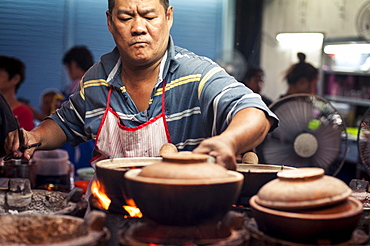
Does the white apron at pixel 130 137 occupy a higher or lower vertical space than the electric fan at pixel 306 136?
higher

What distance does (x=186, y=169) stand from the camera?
4.99ft

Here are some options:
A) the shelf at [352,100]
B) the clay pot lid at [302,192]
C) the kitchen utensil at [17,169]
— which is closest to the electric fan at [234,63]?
the shelf at [352,100]

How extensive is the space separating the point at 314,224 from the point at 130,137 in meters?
1.33

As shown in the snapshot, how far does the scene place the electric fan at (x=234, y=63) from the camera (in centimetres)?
653

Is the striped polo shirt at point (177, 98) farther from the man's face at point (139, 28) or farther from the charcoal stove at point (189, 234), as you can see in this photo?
the charcoal stove at point (189, 234)

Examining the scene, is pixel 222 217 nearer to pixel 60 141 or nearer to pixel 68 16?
pixel 60 141

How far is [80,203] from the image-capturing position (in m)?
1.98

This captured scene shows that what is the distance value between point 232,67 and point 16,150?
510cm

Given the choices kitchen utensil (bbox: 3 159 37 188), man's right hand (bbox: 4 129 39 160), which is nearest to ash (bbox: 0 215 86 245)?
man's right hand (bbox: 4 129 39 160)

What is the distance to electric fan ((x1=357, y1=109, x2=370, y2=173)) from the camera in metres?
3.46

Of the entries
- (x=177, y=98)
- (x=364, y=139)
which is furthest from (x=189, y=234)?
(x=364, y=139)

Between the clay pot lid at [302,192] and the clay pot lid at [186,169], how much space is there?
0.16 meters

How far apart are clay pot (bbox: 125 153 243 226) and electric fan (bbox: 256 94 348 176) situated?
2.81 meters

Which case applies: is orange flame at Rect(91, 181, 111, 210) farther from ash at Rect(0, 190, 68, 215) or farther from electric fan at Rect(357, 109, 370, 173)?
electric fan at Rect(357, 109, 370, 173)
